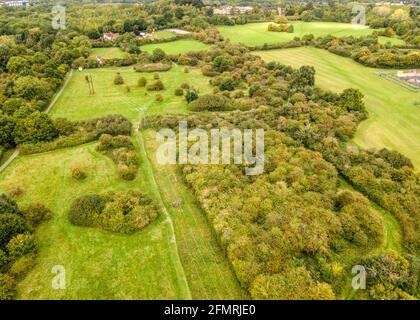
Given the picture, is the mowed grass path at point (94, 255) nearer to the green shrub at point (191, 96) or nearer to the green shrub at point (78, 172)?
the green shrub at point (78, 172)

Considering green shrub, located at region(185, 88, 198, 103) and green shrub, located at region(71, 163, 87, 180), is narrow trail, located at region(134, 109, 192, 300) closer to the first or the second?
green shrub, located at region(71, 163, 87, 180)

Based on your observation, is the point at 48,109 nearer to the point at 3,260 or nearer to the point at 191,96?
the point at 191,96

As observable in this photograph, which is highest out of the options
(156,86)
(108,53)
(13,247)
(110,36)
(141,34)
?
(110,36)

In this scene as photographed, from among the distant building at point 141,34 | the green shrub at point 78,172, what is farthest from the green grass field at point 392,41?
the green shrub at point 78,172

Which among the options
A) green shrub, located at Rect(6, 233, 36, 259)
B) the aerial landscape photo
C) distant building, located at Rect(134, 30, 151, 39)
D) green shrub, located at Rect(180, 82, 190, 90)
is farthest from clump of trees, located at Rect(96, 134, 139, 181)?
distant building, located at Rect(134, 30, 151, 39)

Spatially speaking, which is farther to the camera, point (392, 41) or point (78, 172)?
point (392, 41)

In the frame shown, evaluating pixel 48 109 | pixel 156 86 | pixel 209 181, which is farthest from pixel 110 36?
pixel 209 181

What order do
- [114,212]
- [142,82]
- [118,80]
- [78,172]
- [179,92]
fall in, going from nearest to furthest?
[114,212] < [78,172] < [179,92] < [142,82] < [118,80]
